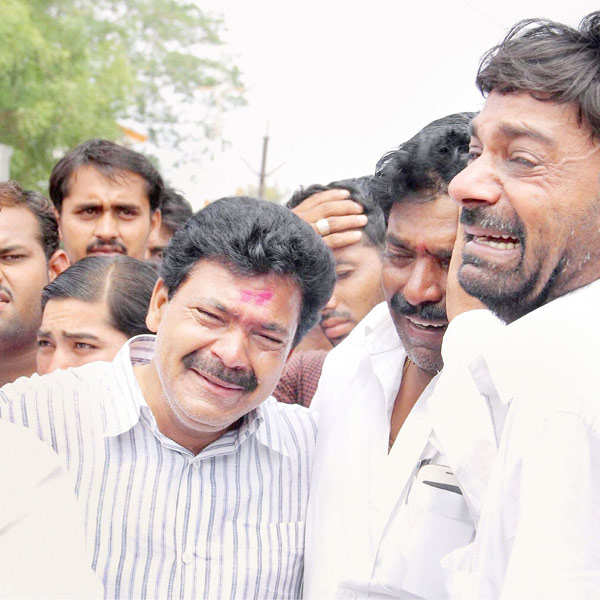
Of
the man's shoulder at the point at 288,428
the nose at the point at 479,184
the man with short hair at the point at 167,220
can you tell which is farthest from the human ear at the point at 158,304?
the man with short hair at the point at 167,220

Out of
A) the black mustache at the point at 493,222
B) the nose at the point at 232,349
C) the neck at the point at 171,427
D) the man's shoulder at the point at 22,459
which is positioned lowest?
the man's shoulder at the point at 22,459

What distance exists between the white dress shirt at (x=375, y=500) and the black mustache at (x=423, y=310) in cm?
20

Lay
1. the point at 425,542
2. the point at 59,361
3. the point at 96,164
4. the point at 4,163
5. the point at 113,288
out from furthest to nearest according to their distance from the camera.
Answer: the point at 4,163 < the point at 96,164 < the point at 113,288 < the point at 59,361 < the point at 425,542

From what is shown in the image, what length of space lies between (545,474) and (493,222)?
23.2 inches

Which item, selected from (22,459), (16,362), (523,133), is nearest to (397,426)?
(523,133)

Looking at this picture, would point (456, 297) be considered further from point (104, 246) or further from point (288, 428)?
point (104, 246)

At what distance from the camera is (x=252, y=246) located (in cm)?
217

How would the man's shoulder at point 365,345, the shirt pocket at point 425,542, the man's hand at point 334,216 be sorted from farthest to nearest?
the man's hand at point 334,216 → the man's shoulder at point 365,345 → the shirt pocket at point 425,542

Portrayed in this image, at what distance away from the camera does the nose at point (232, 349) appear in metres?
2.12

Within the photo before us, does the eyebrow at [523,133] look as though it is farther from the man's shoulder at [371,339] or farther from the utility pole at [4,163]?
the utility pole at [4,163]

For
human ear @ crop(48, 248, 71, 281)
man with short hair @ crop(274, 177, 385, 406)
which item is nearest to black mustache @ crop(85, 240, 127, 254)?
human ear @ crop(48, 248, 71, 281)

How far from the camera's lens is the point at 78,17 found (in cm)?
1143

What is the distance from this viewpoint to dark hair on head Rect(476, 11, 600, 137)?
5.51ft

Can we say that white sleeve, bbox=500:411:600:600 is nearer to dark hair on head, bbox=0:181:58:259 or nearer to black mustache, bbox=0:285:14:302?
black mustache, bbox=0:285:14:302
